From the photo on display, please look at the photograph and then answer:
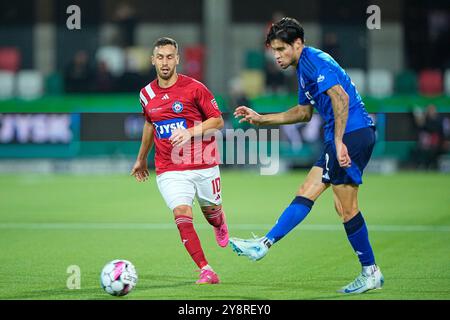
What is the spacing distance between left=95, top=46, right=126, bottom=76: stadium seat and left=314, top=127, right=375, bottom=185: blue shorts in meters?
18.4

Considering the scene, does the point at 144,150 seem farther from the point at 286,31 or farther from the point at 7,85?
the point at 7,85

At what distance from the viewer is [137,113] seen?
878 inches

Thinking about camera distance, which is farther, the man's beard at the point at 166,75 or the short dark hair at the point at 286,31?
the man's beard at the point at 166,75

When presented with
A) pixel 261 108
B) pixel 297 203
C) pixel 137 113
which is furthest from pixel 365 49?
pixel 297 203

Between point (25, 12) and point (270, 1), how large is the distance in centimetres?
729

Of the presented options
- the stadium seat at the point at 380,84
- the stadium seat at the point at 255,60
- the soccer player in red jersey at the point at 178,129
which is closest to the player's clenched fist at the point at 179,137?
the soccer player in red jersey at the point at 178,129

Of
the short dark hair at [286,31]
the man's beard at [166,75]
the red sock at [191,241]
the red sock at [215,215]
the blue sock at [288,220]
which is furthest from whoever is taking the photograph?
the red sock at [215,215]

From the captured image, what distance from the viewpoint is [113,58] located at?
26.3m

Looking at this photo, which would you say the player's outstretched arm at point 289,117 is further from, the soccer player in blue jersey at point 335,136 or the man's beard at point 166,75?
the man's beard at point 166,75

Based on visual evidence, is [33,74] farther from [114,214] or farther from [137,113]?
[114,214]

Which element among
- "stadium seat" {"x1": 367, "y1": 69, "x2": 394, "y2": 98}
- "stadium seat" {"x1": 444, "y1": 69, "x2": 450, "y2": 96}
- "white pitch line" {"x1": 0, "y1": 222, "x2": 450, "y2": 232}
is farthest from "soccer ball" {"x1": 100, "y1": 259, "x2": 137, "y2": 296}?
"stadium seat" {"x1": 444, "y1": 69, "x2": 450, "y2": 96}

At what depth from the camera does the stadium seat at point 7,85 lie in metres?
24.5

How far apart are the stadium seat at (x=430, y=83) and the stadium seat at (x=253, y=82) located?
412 cm

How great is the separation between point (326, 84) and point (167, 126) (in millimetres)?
1792
